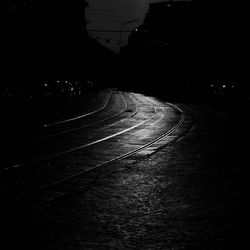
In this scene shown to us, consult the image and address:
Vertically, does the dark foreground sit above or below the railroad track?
above

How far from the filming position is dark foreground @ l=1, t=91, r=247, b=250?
6078 millimetres

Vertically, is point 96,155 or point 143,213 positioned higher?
point 143,213

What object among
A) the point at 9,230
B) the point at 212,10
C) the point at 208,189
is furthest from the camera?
the point at 212,10

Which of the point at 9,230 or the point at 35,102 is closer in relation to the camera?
the point at 9,230

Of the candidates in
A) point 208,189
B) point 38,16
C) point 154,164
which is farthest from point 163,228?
point 38,16

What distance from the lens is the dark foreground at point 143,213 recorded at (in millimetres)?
6078

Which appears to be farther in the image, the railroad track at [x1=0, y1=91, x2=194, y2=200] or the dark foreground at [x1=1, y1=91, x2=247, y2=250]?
the railroad track at [x1=0, y1=91, x2=194, y2=200]

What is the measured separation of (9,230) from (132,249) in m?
1.72

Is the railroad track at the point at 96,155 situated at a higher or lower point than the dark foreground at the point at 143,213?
lower

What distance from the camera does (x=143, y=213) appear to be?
24.4 ft

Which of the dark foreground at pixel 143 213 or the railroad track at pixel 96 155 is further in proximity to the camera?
the railroad track at pixel 96 155

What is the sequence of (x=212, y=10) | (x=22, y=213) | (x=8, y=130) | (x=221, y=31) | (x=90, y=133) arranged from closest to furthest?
(x=22, y=213) < (x=90, y=133) < (x=8, y=130) < (x=221, y=31) < (x=212, y=10)

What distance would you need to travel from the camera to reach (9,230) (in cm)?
651

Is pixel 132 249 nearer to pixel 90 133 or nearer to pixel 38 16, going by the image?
pixel 90 133
